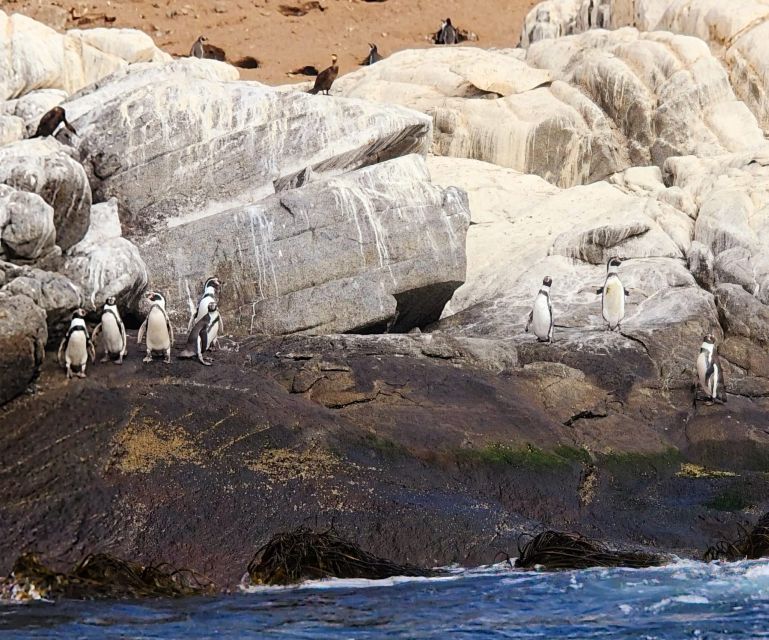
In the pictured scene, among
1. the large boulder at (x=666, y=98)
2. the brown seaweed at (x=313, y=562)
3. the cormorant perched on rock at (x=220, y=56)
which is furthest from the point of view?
the cormorant perched on rock at (x=220, y=56)

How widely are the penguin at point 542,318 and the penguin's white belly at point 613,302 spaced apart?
2.20 feet

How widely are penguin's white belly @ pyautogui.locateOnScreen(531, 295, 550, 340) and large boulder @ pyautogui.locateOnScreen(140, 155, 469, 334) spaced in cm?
153

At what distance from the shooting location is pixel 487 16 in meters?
35.8

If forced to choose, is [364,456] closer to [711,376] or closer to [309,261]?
[711,376]

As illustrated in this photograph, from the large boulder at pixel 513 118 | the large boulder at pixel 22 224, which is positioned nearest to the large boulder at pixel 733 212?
the large boulder at pixel 513 118

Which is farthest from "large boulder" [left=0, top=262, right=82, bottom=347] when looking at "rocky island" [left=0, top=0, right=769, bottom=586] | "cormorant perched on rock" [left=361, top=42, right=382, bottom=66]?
"cormorant perched on rock" [left=361, top=42, right=382, bottom=66]

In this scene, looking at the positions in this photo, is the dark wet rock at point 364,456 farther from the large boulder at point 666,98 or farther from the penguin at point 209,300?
the large boulder at point 666,98

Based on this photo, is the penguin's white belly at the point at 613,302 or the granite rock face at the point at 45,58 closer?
the penguin's white belly at the point at 613,302

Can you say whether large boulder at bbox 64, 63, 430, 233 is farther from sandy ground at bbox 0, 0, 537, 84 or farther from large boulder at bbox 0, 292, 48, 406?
sandy ground at bbox 0, 0, 537, 84

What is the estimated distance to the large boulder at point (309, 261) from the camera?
51.4 ft

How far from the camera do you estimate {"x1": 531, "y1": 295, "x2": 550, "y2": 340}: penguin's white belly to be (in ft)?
49.1

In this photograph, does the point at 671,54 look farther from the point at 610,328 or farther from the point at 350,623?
the point at 350,623

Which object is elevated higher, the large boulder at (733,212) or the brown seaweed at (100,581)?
the large boulder at (733,212)

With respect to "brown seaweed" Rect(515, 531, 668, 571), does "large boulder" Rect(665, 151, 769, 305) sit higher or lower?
higher
